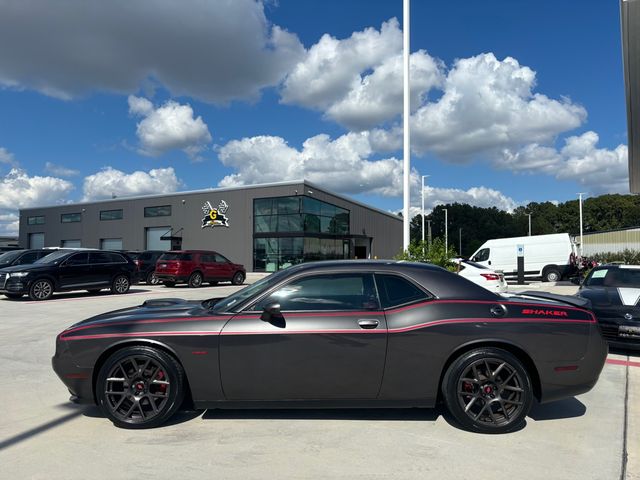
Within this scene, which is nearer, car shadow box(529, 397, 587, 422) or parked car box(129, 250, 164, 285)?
car shadow box(529, 397, 587, 422)

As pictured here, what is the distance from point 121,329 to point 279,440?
1.67 metres

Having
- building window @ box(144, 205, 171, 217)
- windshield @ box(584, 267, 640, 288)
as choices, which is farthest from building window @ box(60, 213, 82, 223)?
windshield @ box(584, 267, 640, 288)

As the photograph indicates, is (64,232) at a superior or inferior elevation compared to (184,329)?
superior

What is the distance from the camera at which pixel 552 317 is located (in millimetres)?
3969

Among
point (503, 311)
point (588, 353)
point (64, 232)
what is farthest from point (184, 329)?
point (64, 232)

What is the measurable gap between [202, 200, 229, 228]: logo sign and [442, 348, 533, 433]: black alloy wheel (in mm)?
38456

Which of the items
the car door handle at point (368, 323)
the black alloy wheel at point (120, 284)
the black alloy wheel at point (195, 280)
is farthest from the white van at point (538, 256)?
the car door handle at point (368, 323)

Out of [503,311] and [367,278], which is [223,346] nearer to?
[367,278]

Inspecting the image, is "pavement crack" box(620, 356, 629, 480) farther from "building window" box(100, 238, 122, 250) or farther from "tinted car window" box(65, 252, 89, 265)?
"building window" box(100, 238, 122, 250)

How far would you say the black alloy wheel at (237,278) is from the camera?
75.5 feet

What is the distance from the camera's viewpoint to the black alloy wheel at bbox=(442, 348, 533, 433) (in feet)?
12.6

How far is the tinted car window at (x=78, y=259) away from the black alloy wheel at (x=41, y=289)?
2.93ft

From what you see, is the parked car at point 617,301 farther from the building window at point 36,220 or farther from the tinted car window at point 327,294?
the building window at point 36,220

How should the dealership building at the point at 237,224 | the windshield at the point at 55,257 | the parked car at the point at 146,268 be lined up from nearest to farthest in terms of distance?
the windshield at the point at 55,257 → the parked car at the point at 146,268 → the dealership building at the point at 237,224
